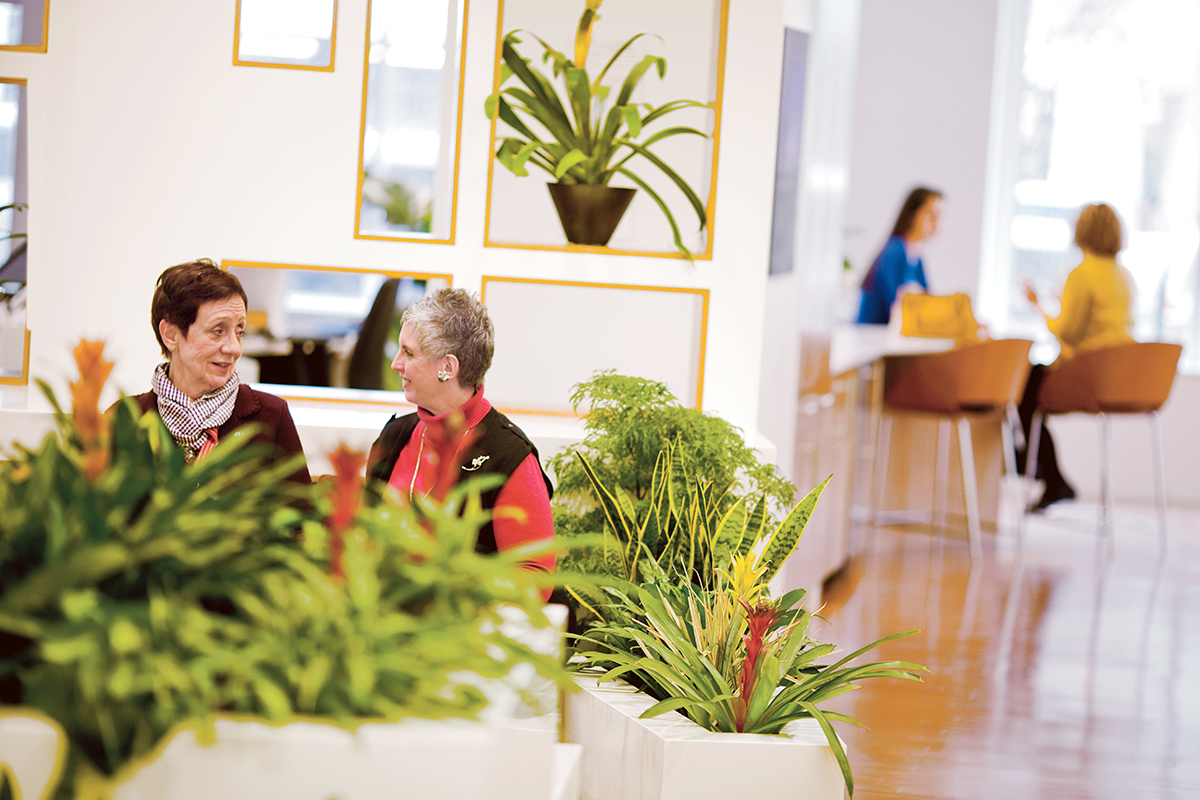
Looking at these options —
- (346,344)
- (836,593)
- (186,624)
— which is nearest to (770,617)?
(186,624)

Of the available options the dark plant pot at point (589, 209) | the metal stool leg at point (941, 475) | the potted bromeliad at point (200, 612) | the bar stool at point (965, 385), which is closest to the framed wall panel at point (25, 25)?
the dark plant pot at point (589, 209)

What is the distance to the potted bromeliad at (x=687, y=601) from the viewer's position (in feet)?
7.14

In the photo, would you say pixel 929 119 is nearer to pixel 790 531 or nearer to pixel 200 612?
pixel 790 531

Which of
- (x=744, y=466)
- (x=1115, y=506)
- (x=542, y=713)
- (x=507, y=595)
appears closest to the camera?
A: (x=507, y=595)

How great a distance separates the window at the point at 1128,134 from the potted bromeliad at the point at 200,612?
7788 mm

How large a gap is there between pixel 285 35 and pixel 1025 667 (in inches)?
122

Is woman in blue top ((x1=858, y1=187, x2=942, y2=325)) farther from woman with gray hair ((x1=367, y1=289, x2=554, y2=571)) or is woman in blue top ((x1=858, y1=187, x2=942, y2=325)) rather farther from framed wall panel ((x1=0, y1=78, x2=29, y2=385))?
framed wall panel ((x1=0, y1=78, x2=29, y2=385))

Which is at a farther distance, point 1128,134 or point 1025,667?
point 1128,134

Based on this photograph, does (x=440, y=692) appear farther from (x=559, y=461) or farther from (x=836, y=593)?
(x=836, y=593)

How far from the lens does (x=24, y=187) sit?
312 cm

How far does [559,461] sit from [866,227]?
20.0ft

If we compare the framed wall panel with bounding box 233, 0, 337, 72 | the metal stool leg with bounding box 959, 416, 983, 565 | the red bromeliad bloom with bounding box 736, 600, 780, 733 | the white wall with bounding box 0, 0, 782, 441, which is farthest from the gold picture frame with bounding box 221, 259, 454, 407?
the metal stool leg with bounding box 959, 416, 983, 565

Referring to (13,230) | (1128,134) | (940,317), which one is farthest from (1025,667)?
(1128,134)

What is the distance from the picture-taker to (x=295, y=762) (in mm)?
1196
